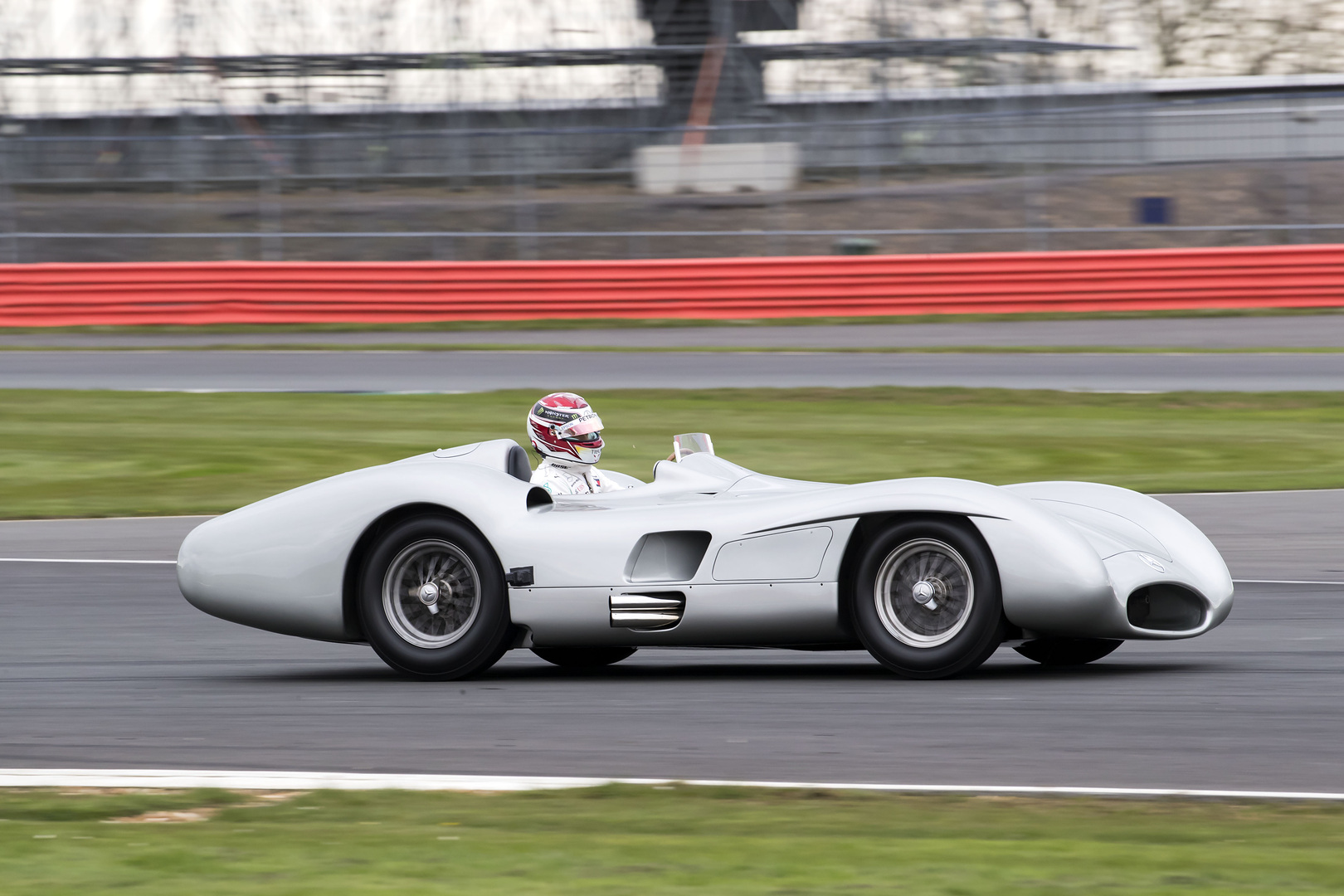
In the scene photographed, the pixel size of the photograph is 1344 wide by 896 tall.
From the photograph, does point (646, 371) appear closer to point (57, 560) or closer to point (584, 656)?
point (57, 560)

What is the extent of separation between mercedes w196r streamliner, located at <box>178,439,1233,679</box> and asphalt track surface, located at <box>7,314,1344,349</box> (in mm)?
14758

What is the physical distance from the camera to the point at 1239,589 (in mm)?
8914

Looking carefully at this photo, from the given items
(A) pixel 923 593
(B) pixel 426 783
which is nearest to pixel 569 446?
(A) pixel 923 593

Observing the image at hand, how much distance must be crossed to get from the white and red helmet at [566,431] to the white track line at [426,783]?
2210 mm

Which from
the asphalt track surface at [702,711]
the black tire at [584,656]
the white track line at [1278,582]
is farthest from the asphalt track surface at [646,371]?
the black tire at [584,656]

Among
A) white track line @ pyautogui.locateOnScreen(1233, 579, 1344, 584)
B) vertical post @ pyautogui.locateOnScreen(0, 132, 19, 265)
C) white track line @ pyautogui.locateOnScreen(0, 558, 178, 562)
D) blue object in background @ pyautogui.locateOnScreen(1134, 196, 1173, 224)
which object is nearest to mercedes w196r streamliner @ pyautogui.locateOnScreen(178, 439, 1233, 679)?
white track line @ pyautogui.locateOnScreen(1233, 579, 1344, 584)

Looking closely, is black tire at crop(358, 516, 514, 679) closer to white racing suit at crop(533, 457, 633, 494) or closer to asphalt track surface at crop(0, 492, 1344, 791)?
asphalt track surface at crop(0, 492, 1344, 791)

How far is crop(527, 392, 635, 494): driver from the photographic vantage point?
743 centimetres

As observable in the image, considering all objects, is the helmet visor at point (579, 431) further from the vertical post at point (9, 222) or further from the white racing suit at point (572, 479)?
the vertical post at point (9, 222)

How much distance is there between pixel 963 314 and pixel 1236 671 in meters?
17.6

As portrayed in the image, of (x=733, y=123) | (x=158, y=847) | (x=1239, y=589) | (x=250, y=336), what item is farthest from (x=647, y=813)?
A: (x=733, y=123)

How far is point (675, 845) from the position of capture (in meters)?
4.50

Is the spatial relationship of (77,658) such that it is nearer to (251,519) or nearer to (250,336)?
(251,519)

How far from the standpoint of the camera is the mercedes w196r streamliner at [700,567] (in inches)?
256
